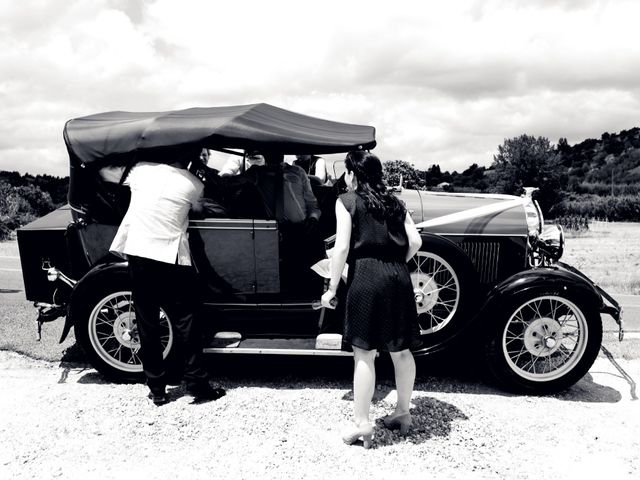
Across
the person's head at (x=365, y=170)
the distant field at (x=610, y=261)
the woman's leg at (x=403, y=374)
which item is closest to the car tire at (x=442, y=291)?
the woman's leg at (x=403, y=374)

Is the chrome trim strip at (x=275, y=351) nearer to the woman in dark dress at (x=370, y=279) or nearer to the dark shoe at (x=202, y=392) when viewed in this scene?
the dark shoe at (x=202, y=392)

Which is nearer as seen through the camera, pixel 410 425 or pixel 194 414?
pixel 410 425

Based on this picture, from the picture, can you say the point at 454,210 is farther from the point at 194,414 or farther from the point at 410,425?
the point at 194,414

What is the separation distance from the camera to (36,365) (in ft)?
16.7

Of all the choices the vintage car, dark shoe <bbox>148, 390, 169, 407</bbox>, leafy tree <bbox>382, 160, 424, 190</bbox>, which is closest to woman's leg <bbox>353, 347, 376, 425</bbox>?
the vintage car

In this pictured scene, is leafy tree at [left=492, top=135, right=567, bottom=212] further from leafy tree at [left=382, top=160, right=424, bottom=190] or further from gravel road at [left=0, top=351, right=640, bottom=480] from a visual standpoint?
gravel road at [left=0, top=351, right=640, bottom=480]

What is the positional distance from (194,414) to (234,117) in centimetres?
222

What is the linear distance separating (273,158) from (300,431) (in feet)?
6.99

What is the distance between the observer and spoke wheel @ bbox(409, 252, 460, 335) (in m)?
4.52

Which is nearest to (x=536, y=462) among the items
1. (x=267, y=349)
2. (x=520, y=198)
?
(x=267, y=349)

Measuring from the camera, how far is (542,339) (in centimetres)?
449

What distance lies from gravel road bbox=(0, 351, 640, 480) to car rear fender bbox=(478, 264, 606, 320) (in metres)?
0.72

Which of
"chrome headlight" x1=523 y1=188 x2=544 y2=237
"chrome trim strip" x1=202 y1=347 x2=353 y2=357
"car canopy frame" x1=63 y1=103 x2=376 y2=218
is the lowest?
"chrome trim strip" x1=202 y1=347 x2=353 y2=357

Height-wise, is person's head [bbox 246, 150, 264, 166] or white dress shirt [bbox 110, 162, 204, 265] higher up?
person's head [bbox 246, 150, 264, 166]
